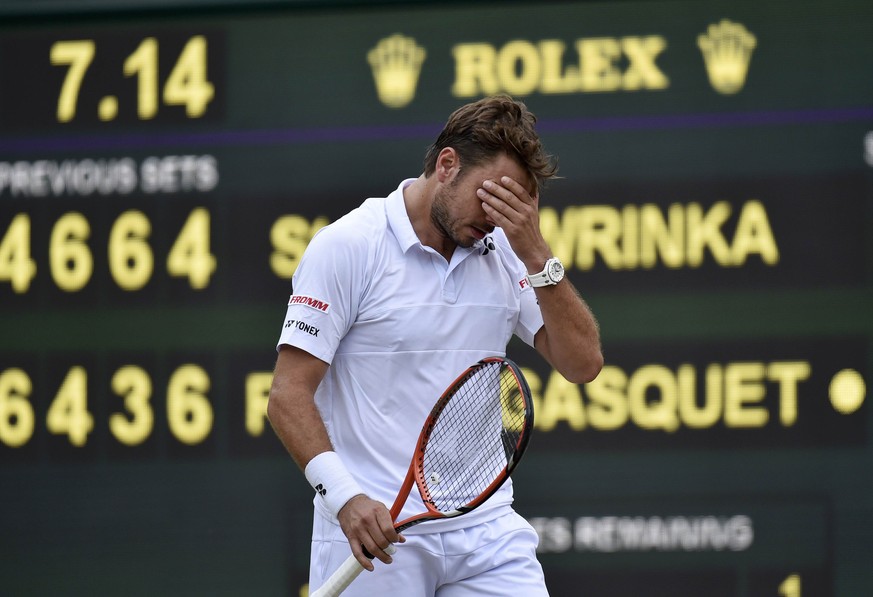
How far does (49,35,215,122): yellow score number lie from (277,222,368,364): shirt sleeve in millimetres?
1499

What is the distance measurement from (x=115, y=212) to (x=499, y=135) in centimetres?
172

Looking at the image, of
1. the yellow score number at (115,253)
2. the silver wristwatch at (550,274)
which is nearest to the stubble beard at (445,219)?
the silver wristwatch at (550,274)

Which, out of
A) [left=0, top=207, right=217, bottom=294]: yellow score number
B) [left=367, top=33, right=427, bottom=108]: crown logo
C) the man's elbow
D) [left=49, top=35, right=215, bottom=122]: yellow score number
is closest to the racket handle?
the man's elbow

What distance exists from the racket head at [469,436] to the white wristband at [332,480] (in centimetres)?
11

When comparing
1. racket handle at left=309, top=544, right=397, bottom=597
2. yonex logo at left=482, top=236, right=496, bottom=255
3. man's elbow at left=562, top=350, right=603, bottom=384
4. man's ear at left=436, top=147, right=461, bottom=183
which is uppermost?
man's ear at left=436, top=147, right=461, bottom=183

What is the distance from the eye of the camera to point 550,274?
256 cm

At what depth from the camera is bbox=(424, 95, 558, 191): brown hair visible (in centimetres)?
254

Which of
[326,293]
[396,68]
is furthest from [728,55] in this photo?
[326,293]

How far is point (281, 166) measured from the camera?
3881 mm

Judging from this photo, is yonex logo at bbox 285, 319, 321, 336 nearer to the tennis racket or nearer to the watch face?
the tennis racket

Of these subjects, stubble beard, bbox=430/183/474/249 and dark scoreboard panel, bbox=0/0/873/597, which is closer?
stubble beard, bbox=430/183/474/249

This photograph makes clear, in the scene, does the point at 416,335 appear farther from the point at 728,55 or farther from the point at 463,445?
the point at 728,55

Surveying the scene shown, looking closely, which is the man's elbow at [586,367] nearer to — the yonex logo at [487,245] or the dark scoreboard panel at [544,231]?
the yonex logo at [487,245]

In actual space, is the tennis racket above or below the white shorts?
above
